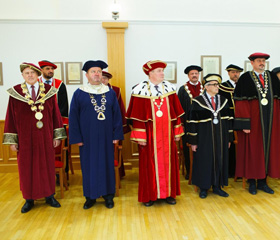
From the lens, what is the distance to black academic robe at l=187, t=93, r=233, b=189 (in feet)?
13.0

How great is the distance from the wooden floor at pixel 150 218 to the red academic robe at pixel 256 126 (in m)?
0.40

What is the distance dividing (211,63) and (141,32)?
1.63 metres

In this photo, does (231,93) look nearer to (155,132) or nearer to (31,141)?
(155,132)

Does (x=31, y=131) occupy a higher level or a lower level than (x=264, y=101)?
lower

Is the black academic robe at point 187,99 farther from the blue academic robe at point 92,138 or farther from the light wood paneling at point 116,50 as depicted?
the blue academic robe at point 92,138

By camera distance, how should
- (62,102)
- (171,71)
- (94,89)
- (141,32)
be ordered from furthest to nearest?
(171,71) < (141,32) < (62,102) < (94,89)

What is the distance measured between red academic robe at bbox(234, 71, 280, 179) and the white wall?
1881 mm

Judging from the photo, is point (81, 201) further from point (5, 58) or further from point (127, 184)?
point (5, 58)

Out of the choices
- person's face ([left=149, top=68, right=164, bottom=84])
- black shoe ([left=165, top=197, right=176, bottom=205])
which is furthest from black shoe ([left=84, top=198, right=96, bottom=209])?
person's face ([left=149, top=68, right=164, bottom=84])

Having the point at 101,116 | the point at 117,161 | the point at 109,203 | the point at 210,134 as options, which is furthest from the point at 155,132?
the point at 109,203

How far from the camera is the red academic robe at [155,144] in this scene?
3664mm

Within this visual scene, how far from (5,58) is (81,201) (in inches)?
132

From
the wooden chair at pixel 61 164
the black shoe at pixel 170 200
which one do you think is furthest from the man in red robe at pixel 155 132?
the wooden chair at pixel 61 164

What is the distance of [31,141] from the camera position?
11.9 feet
